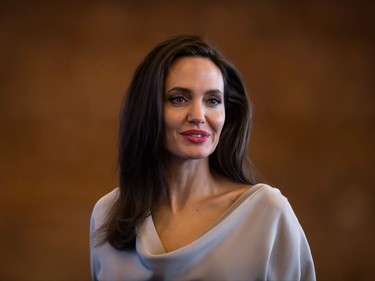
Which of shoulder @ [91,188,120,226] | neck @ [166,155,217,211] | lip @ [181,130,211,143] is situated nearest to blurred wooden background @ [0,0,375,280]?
shoulder @ [91,188,120,226]

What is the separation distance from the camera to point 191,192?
164 centimetres

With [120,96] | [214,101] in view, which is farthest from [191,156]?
[120,96]

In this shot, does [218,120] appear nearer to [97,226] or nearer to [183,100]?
[183,100]

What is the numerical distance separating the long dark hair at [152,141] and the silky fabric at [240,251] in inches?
4.1

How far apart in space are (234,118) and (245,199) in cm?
28

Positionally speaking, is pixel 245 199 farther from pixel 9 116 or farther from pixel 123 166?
pixel 9 116

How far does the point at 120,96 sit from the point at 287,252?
2145 mm

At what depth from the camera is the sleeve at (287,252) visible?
1.48m

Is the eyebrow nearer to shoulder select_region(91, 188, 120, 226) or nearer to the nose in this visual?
the nose

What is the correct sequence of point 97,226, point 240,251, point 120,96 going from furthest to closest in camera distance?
1. point 120,96
2. point 97,226
3. point 240,251

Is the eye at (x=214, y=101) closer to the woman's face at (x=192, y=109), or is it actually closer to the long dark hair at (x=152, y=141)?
the woman's face at (x=192, y=109)

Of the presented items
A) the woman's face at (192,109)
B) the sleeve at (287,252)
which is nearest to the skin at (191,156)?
the woman's face at (192,109)

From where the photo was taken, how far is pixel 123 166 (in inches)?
68.2

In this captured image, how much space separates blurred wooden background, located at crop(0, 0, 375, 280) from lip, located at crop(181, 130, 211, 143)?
191cm
